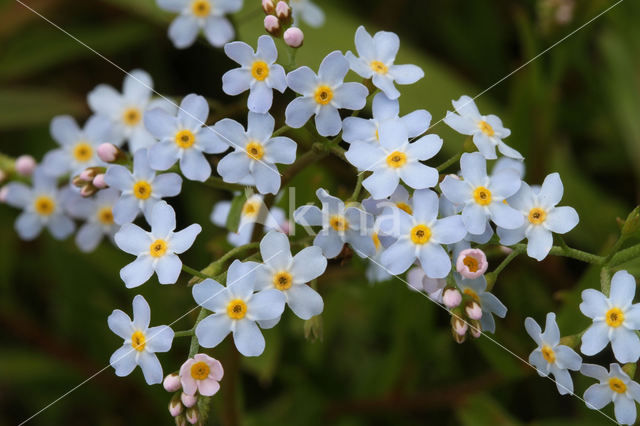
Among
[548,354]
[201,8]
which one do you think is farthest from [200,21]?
[548,354]

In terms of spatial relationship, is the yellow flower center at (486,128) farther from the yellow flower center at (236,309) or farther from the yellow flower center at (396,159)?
the yellow flower center at (236,309)

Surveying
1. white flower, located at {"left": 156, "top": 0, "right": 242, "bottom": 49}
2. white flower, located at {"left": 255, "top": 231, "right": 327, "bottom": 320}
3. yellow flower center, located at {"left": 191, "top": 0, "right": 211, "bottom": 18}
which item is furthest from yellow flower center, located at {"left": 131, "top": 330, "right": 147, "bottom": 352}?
yellow flower center, located at {"left": 191, "top": 0, "right": 211, "bottom": 18}

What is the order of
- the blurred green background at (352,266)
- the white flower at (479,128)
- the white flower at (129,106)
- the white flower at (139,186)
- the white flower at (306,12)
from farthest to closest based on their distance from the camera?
the blurred green background at (352,266) < the white flower at (306,12) < the white flower at (129,106) < the white flower at (139,186) < the white flower at (479,128)

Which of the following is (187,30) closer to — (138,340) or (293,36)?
(293,36)


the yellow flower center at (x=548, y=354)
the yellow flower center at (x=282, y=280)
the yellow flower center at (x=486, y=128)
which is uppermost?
Result: the yellow flower center at (x=486, y=128)

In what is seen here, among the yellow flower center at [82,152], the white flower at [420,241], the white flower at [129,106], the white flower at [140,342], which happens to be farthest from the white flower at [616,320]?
the yellow flower center at [82,152]
